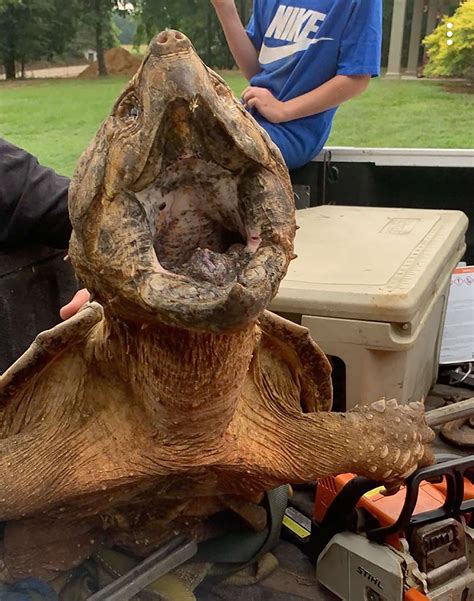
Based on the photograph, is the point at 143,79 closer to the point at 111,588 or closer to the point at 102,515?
the point at 102,515

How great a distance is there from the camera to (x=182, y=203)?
2.88 ft

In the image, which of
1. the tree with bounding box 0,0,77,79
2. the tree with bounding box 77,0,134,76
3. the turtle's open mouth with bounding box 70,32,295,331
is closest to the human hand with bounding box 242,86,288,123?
the tree with bounding box 77,0,134,76

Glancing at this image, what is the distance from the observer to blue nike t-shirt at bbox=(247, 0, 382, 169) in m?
2.39

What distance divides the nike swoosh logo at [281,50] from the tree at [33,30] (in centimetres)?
80

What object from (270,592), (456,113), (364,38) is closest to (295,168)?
(364,38)

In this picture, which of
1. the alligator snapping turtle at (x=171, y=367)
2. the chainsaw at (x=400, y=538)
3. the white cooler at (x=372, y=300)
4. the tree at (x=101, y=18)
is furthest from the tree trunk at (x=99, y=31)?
the chainsaw at (x=400, y=538)

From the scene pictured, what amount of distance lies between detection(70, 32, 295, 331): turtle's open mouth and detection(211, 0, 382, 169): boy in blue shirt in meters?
1.66

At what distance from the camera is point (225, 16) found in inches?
104

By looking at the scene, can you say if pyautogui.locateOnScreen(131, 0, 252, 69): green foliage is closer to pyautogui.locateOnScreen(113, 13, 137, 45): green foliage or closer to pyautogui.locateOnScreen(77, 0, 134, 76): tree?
pyautogui.locateOnScreen(113, 13, 137, 45): green foliage

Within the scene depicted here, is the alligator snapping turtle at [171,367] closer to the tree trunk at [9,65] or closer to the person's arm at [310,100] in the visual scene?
the person's arm at [310,100]

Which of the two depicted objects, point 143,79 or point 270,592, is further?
point 270,592

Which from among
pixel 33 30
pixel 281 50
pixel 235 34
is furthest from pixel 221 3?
pixel 33 30

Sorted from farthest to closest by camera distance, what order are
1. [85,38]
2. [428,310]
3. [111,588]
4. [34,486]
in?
1. [85,38]
2. [428,310]
3. [111,588]
4. [34,486]

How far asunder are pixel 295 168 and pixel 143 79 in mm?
1981
